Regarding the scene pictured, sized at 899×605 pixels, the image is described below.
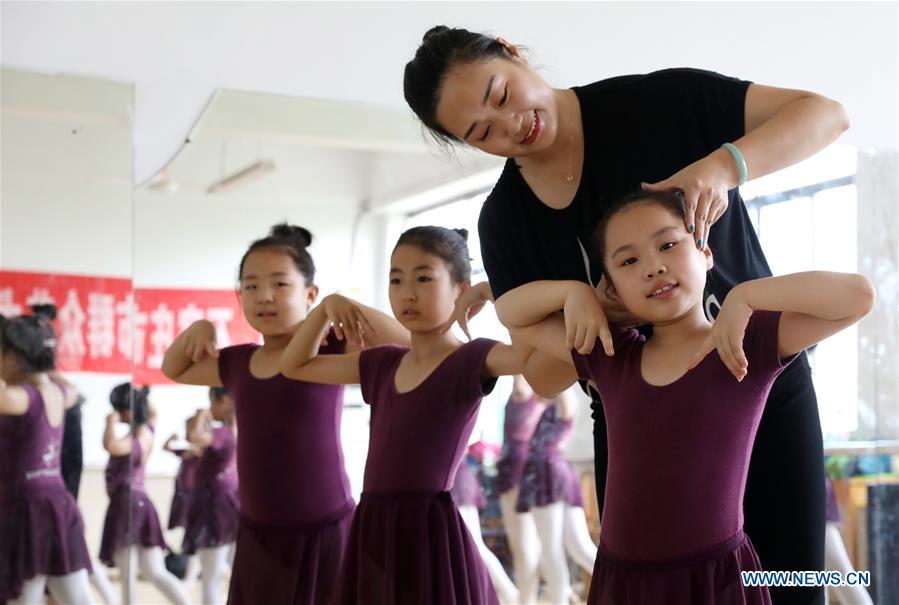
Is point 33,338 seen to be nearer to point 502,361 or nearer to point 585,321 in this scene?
A: point 502,361

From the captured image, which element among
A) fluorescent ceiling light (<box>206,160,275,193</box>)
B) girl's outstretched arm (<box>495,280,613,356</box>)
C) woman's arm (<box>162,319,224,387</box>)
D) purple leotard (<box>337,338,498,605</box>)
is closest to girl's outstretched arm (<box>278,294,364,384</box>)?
purple leotard (<box>337,338,498,605</box>)

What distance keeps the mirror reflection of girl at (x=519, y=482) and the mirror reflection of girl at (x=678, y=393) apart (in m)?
1.36

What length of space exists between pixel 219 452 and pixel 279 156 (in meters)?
0.73

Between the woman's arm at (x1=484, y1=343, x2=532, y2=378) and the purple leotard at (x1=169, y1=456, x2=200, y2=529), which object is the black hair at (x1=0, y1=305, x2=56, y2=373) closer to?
the purple leotard at (x1=169, y1=456, x2=200, y2=529)

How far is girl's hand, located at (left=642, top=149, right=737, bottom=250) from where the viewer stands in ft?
3.64

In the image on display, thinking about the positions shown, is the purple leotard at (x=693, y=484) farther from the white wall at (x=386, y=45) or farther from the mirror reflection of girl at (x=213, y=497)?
the white wall at (x=386, y=45)

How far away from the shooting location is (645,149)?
4.26 feet

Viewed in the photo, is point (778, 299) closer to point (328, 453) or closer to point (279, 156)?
point (328, 453)

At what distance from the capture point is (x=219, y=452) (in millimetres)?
2396

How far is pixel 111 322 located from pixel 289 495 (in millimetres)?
635

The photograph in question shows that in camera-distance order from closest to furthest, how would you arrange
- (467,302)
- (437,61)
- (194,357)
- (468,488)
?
(437,61), (467,302), (194,357), (468,488)

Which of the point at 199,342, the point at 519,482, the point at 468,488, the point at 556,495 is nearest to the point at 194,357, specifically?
the point at 199,342

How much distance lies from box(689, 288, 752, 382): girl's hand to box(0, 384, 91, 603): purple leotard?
1704 mm

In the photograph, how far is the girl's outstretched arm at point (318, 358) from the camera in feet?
6.82
